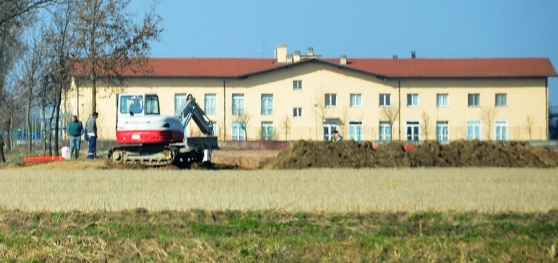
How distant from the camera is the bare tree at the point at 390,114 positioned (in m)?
76.6

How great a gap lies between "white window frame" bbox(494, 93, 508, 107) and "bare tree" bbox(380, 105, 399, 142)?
27.7 feet

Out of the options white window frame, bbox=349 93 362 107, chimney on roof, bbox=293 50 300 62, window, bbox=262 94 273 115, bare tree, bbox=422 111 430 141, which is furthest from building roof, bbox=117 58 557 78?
chimney on roof, bbox=293 50 300 62

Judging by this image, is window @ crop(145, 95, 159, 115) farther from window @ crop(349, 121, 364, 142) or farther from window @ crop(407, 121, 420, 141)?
window @ crop(407, 121, 420, 141)

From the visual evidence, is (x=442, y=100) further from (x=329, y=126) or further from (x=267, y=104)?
(x=267, y=104)

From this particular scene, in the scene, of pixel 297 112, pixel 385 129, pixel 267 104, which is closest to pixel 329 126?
pixel 297 112

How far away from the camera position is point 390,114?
7656cm

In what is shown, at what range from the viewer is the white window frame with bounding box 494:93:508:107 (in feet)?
256

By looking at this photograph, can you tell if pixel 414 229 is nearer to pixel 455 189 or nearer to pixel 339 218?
pixel 339 218

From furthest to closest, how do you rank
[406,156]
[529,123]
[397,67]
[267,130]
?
[397,67]
[267,130]
[529,123]
[406,156]

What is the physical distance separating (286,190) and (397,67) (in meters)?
60.1

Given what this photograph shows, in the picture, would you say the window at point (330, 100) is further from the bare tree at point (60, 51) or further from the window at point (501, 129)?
the bare tree at point (60, 51)

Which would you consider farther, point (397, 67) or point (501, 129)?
point (397, 67)

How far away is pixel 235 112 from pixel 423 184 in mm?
54334

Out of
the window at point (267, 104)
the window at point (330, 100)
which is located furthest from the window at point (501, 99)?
the window at point (267, 104)
